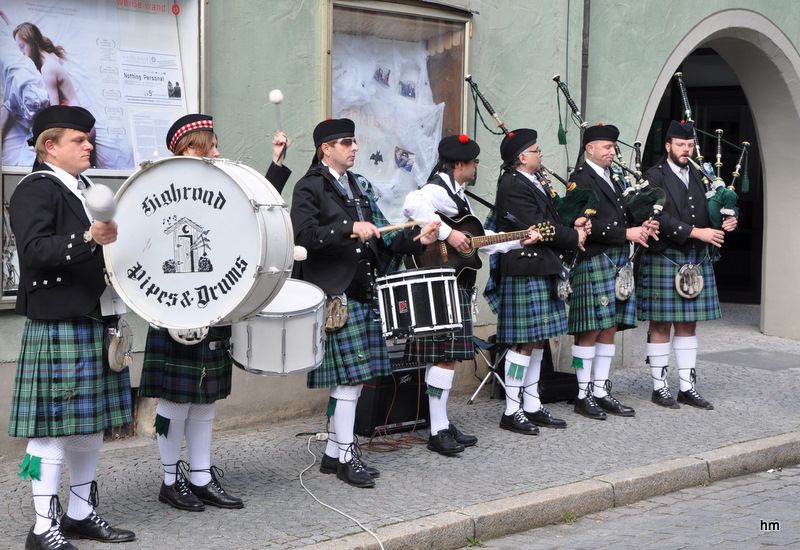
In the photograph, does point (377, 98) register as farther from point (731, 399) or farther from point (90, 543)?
point (90, 543)

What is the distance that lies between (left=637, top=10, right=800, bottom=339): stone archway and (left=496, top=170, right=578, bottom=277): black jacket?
4.35 metres

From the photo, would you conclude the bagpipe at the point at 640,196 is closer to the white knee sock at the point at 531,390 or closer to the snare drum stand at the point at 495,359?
the white knee sock at the point at 531,390

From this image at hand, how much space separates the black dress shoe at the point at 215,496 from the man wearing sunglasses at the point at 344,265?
0.66m

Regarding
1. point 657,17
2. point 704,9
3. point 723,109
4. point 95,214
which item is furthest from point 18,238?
point 723,109

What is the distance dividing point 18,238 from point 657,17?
6530 mm

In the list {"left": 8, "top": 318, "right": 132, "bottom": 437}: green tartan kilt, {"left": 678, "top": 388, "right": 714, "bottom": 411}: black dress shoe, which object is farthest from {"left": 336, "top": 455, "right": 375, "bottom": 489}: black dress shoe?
{"left": 678, "top": 388, "right": 714, "bottom": 411}: black dress shoe

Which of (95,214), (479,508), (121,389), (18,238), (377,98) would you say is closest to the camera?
(95,214)

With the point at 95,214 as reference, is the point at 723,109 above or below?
above

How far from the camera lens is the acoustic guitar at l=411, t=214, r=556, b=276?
5543 millimetres

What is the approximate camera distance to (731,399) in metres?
7.34

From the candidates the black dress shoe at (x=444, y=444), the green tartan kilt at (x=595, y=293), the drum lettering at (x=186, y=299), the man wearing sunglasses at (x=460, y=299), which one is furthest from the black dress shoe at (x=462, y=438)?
the drum lettering at (x=186, y=299)

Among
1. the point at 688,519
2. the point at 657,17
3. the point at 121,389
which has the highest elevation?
the point at 657,17

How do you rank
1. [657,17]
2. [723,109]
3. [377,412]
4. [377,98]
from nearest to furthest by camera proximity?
[377,412]
[377,98]
[657,17]
[723,109]

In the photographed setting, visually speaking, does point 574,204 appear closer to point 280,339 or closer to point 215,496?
point 280,339
